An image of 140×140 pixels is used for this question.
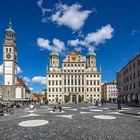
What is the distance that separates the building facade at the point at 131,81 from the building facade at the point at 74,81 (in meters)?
26.3

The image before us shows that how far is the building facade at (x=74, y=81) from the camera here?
108312 millimetres

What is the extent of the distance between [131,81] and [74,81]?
45.4 m

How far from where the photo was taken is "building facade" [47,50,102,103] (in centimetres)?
10831

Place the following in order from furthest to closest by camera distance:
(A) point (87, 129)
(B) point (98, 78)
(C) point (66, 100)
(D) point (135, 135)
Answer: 1. (B) point (98, 78)
2. (C) point (66, 100)
3. (A) point (87, 129)
4. (D) point (135, 135)

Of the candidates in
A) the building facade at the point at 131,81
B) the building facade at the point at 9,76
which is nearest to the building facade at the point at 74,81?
the building facade at the point at 9,76

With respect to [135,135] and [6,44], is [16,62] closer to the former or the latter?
[6,44]

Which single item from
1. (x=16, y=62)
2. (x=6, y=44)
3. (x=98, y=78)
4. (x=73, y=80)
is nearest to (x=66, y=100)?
(x=73, y=80)

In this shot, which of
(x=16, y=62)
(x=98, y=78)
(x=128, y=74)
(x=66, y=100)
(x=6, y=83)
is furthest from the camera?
(x=98, y=78)

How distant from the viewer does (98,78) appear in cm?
11044

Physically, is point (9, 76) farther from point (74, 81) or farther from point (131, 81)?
point (131, 81)

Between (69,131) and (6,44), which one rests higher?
(6,44)

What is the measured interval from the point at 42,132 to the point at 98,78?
97365mm

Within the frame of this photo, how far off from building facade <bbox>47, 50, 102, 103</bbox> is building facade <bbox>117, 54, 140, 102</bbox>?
→ 86.4 ft

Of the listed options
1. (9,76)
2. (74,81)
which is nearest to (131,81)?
(74,81)
